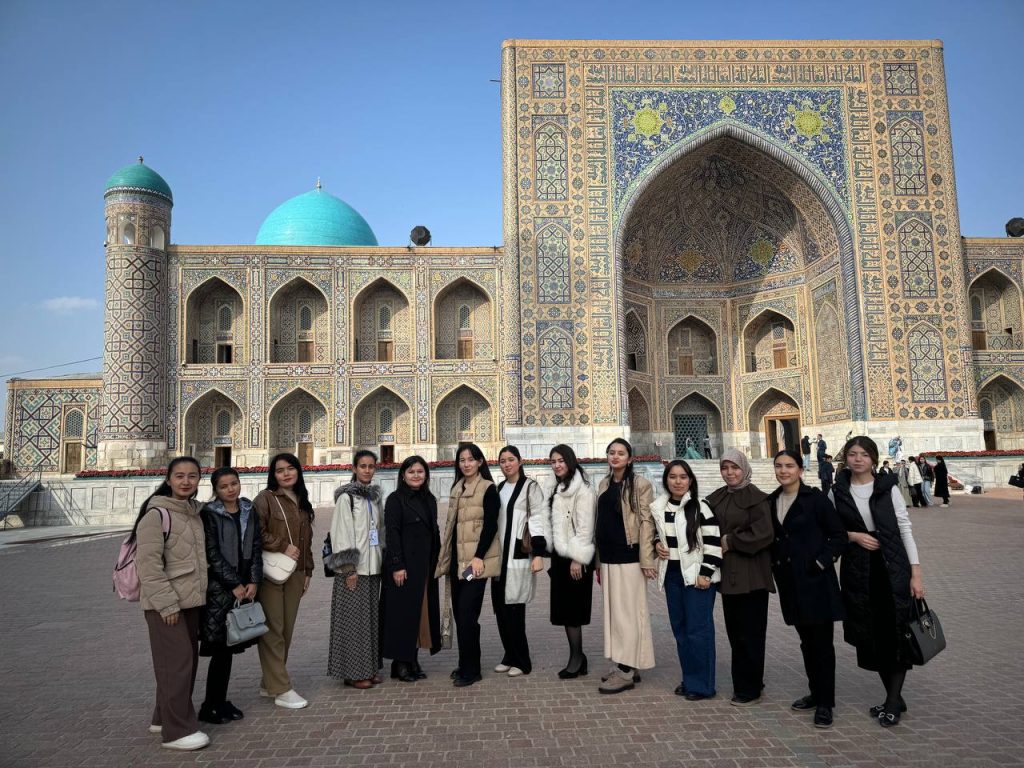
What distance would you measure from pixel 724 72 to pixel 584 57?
404cm

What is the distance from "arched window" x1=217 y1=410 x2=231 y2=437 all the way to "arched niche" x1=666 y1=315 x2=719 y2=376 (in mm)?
14067

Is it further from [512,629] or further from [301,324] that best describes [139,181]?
[512,629]

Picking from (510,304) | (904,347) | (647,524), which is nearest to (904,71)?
(904,347)

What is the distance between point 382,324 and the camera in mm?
22516

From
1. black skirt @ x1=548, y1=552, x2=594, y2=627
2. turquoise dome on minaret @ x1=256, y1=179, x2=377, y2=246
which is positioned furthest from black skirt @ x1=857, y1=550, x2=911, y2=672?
turquoise dome on minaret @ x1=256, y1=179, x2=377, y2=246

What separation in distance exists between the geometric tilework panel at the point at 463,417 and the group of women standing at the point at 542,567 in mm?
17381

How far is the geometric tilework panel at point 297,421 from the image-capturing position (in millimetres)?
21672

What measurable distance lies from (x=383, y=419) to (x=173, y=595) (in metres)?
19.0

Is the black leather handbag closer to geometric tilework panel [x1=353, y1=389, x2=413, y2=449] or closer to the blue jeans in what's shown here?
the blue jeans

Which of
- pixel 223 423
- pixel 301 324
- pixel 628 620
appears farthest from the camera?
pixel 301 324

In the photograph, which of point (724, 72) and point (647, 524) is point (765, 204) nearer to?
point (724, 72)

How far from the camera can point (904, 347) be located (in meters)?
18.9

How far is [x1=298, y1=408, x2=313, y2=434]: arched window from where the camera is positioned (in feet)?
71.6

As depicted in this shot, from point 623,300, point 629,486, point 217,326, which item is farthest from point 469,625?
point 217,326
